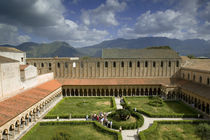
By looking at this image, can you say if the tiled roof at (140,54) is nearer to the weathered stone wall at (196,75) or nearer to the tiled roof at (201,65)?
the tiled roof at (201,65)

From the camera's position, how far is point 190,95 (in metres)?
29.2

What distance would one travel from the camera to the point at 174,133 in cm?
1834

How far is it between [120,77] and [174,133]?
24129 millimetres

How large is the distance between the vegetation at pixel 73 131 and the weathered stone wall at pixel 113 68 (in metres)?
21.1

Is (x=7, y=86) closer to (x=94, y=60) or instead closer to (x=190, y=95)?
(x=94, y=60)

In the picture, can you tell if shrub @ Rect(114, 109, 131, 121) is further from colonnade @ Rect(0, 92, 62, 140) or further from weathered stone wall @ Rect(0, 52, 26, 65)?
weathered stone wall @ Rect(0, 52, 26, 65)

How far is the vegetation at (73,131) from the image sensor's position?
17328 mm

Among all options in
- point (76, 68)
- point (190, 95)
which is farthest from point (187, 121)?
point (76, 68)

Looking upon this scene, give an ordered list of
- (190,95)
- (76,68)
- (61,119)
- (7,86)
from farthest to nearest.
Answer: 1. (76,68)
2. (190,95)
3. (61,119)
4. (7,86)

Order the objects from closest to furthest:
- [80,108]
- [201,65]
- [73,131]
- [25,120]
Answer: [73,131] → [25,120] → [80,108] → [201,65]

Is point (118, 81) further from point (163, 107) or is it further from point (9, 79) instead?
point (9, 79)

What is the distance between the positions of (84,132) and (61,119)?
6.26m

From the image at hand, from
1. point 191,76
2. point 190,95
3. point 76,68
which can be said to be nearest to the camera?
point 190,95

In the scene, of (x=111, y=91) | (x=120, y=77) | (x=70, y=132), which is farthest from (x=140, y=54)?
(x=70, y=132)
